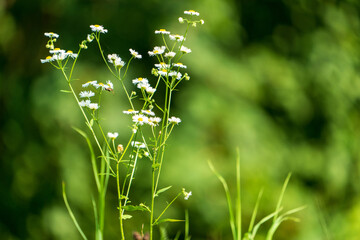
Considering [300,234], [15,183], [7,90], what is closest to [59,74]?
[7,90]

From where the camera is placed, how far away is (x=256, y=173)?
6.50 feet

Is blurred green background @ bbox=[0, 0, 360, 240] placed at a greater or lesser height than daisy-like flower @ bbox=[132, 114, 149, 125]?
lesser

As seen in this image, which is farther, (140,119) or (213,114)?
(213,114)

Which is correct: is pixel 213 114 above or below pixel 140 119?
below

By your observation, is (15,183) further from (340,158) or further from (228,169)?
(340,158)

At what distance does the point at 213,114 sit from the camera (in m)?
1.98

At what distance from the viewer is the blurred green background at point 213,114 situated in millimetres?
1965

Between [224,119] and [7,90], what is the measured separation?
1119mm

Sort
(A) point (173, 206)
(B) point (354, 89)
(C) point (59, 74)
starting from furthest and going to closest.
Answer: (B) point (354, 89), (C) point (59, 74), (A) point (173, 206)

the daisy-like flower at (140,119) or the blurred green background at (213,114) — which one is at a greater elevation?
the daisy-like flower at (140,119)

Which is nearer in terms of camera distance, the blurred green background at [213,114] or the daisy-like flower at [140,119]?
the daisy-like flower at [140,119]

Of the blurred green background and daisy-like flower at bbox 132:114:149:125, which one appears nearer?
daisy-like flower at bbox 132:114:149:125

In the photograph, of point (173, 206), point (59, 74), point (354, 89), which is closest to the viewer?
point (173, 206)

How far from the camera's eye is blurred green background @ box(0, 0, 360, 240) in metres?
1.96
